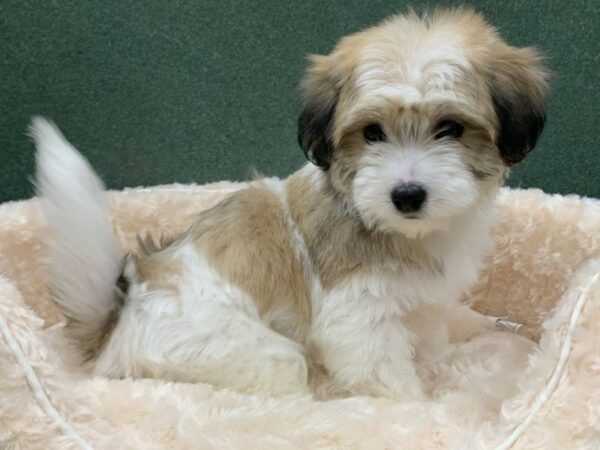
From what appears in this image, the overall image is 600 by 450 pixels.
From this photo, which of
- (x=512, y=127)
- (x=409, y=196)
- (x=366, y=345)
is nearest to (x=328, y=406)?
(x=366, y=345)

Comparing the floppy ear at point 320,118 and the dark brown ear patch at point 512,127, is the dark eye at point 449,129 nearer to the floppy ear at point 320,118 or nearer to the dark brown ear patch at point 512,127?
the dark brown ear patch at point 512,127

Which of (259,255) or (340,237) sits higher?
(340,237)

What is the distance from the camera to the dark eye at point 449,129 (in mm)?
1528

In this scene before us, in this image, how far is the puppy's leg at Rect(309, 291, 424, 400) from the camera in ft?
5.72

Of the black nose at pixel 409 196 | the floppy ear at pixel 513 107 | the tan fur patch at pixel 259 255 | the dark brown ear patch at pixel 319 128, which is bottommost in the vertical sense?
the tan fur patch at pixel 259 255

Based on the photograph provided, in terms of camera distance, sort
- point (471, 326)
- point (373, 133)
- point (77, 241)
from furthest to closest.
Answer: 1. point (471, 326)
2. point (77, 241)
3. point (373, 133)

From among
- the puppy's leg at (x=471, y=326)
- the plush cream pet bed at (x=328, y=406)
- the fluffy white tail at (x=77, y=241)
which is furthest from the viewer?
the puppy's leg at (x=471, y=326)

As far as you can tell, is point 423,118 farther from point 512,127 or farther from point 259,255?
point 259,255

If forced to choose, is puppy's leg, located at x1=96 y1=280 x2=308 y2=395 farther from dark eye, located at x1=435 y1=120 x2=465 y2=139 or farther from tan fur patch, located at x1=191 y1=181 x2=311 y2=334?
dark eye, located at x1=435 y1=120 x2=465 y2=139

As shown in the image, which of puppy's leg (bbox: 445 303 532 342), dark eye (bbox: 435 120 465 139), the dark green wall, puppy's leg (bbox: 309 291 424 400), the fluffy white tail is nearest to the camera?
dark eye (bbox: 435 120 465 139)

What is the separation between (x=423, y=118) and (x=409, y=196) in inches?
6.9

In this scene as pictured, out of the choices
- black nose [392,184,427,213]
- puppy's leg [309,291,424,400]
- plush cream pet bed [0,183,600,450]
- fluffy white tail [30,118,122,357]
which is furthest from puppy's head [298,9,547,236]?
fluffy white tail [30,118,122,357]

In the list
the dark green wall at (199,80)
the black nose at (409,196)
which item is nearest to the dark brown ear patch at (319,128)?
the black nose at (409,196)

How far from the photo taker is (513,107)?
1.57 m
